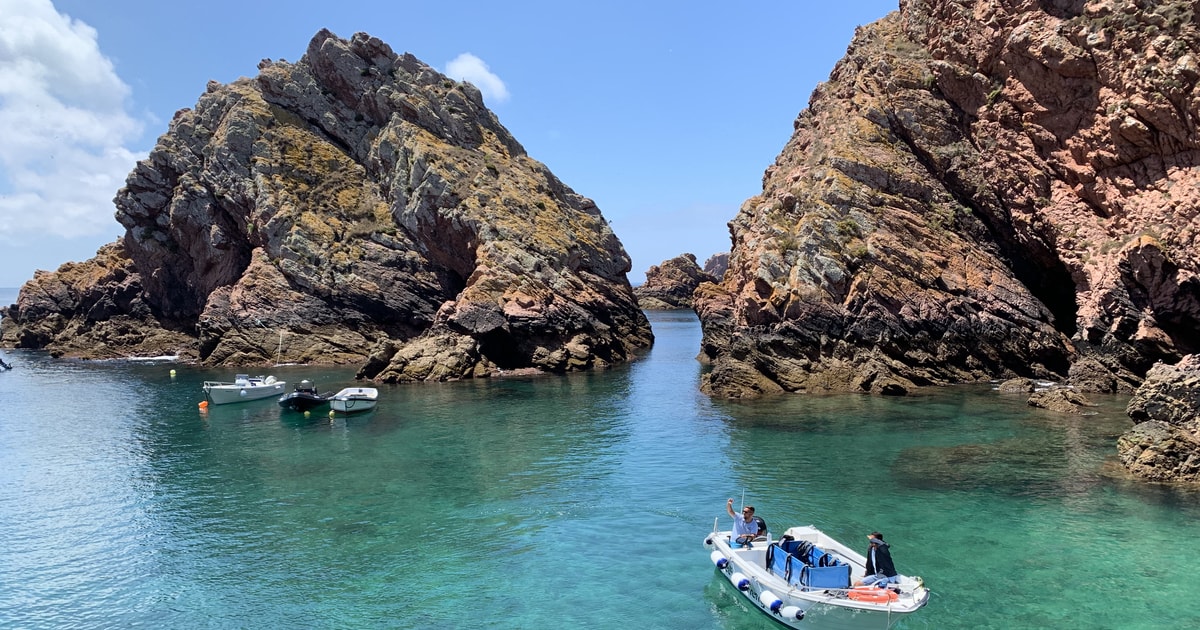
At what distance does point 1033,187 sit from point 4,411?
86018 millimetres

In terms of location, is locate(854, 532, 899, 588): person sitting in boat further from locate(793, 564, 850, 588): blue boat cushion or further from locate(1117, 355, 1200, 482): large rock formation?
locate(1117, 355, 1200, 482): large rock formation

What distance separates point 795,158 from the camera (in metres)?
78.1

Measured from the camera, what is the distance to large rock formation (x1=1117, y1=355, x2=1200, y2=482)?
102 feet

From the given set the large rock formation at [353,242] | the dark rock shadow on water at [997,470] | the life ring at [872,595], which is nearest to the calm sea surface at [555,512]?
the dark rock shadow on water at [997,470]

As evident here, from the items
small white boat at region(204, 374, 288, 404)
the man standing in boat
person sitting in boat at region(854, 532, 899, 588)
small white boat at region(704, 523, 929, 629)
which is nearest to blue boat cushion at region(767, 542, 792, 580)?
small white boat at region(704, 523, 929, 629)

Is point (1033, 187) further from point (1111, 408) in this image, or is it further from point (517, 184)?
point (517, 184)

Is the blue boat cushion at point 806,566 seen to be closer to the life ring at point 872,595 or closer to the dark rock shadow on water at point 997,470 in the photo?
the life ring at point 872,595

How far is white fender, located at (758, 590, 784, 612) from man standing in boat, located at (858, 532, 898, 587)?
240cm

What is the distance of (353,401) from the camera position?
54.1m

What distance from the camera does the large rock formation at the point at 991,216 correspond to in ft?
160

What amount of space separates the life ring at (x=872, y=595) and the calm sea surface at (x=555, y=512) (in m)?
2.16

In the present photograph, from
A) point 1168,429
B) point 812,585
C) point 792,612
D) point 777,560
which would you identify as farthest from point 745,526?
point 1168,429

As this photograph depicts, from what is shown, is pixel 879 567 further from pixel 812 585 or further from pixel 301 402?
pixel 301 402

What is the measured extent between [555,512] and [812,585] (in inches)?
515
